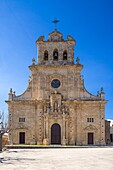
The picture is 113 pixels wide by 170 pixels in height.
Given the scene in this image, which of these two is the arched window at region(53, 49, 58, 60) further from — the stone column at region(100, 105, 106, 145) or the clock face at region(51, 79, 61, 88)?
the stone column at region(100, 105, 106, 145)

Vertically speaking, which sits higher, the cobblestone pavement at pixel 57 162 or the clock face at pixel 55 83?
the clock face at pixel 55 83

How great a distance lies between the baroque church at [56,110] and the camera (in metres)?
42.9

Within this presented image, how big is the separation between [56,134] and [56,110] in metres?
3.51

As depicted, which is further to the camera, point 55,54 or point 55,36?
point 55,36

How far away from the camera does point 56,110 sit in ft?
143

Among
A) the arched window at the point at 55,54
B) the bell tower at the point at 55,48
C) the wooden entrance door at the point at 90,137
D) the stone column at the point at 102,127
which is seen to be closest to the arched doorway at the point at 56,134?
the wooden entrance door at the point at 90,137

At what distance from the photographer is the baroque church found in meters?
42.9

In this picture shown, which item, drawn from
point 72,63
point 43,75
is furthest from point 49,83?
point 72,63

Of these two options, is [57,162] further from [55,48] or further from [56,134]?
[55,48]

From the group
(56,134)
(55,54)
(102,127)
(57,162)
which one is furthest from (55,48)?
(57,162)

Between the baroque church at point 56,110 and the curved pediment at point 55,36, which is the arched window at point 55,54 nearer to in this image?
the baroque church at point 56,110

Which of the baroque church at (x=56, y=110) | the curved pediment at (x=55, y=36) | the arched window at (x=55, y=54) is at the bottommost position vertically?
the baroque church at (x=56, y=110)

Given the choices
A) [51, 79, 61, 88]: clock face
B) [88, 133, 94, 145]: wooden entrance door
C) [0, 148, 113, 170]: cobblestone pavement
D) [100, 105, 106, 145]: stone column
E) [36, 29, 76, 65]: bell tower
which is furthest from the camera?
[36, 29, 76, 65]: bell tower

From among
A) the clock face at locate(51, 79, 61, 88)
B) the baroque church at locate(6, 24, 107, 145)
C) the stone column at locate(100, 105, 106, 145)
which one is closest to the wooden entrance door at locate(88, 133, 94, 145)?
the baroque church at locate(6, 24, 107, 145)
